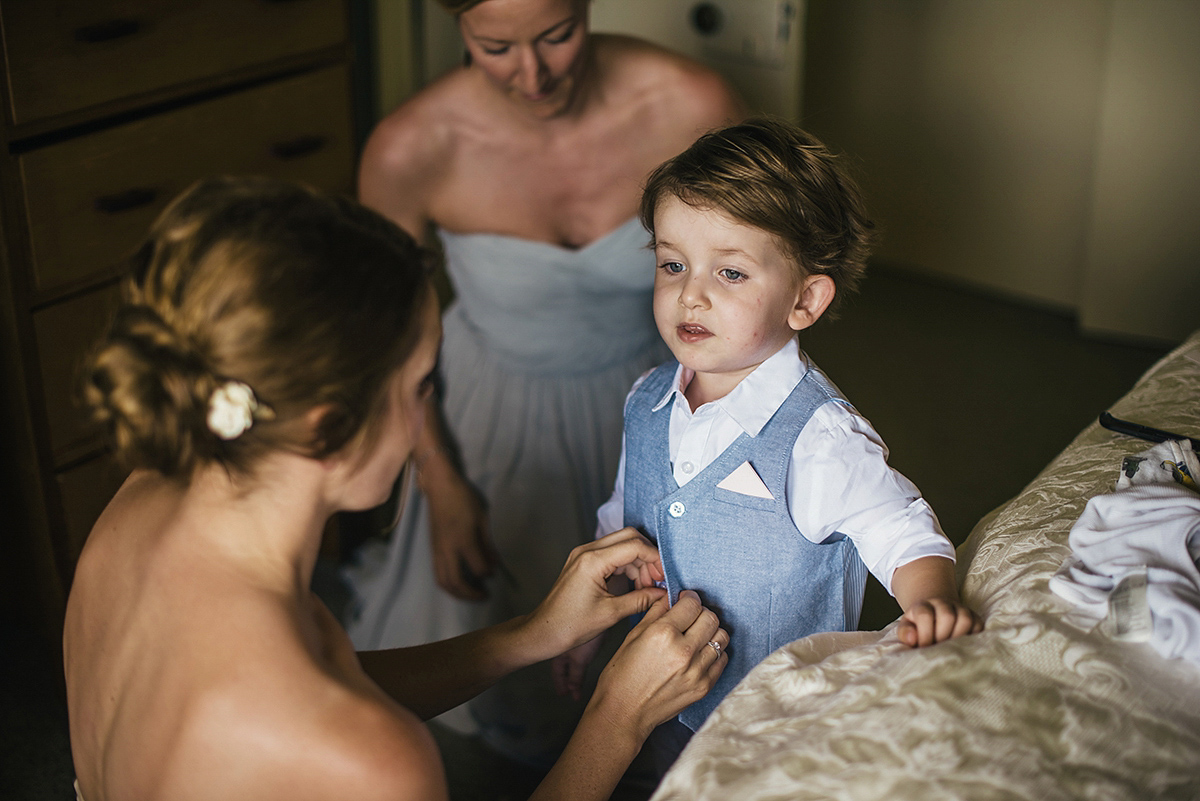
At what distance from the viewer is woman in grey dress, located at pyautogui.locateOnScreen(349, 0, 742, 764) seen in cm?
172

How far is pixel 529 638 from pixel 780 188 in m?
A: 0.55

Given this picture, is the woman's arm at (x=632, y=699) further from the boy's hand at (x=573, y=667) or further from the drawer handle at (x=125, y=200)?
the drawer handle at (x=125, y=200)

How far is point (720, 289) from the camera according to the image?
3.78ft

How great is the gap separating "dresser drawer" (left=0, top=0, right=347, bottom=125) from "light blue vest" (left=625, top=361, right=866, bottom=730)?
116cm

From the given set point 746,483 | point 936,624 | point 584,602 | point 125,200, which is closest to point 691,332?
point 746,483

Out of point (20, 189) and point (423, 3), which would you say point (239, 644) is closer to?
point (20, 189)

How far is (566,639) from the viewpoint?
112 cm

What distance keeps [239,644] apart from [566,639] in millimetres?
405

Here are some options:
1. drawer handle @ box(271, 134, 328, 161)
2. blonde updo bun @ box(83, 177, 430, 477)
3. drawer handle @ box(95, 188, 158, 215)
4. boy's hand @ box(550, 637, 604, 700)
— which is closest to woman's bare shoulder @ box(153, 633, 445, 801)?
blonde updo bun @ box(83, 177, 430, 477)

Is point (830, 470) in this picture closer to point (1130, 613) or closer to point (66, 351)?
point (1130, 613)

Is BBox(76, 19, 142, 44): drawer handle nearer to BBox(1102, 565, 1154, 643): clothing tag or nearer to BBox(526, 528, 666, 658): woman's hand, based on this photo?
BBox(526, 528, 666, 658): woman's hand

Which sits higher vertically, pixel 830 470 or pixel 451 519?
pixel 830 470

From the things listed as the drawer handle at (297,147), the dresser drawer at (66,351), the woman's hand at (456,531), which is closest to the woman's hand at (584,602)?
the woman's hand at (456,531)

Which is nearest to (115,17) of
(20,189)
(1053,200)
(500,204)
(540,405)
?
(20,189)
